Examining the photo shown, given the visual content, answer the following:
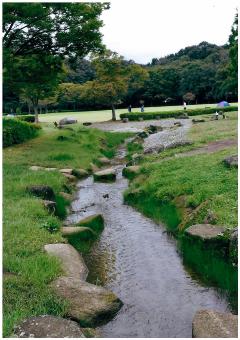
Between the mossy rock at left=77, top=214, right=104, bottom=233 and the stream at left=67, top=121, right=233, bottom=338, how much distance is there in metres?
0.22

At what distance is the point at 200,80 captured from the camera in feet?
260

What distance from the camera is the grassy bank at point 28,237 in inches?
262

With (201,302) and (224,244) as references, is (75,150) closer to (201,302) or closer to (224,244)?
(224,244)

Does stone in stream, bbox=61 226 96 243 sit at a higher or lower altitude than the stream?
higher

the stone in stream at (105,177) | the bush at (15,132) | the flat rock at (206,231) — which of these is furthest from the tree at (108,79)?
the flat rock at (206,231)

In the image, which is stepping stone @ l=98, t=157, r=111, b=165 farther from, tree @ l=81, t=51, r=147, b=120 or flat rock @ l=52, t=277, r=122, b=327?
tree @ l=81, t=51, r=147, b=120

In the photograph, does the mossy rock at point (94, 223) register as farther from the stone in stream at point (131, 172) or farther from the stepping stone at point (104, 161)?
the stepping stone at point (104, 161)

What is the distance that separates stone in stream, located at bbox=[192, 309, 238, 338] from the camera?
5781 mm

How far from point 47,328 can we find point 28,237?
3.66m

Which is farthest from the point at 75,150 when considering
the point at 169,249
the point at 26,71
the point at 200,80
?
the point at 200,80

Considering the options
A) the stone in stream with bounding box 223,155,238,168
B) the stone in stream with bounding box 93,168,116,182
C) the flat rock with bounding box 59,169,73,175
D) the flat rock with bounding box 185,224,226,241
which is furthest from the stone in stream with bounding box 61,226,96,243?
the flat rock with bounding box 59,169,73,175

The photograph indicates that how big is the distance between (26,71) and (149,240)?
16.3 m

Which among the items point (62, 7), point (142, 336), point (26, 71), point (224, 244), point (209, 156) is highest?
point (62, 7)

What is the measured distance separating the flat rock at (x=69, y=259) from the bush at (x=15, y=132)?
17417mm
